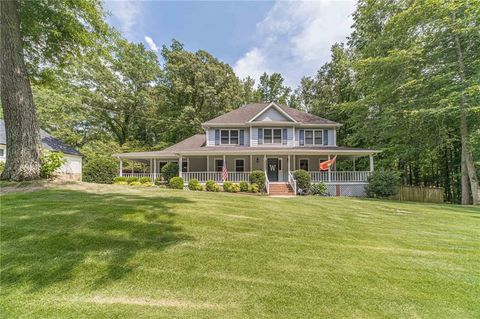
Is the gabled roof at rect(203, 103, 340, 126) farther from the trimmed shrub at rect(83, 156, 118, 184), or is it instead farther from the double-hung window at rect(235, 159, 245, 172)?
the trimmed shrub at rect(83, 156, 118, 184)

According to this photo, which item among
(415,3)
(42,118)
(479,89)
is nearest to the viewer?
(479,89)

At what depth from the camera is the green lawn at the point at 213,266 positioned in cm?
270

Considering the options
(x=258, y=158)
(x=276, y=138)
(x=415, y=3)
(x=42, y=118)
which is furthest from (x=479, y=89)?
(x=42, y=118)

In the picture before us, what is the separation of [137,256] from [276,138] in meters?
16.9

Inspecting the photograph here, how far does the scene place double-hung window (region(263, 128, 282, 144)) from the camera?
64.4ft

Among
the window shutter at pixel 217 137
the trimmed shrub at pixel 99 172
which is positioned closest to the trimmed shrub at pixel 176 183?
the window shutter at pixel 217 137

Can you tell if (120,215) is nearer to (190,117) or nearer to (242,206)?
(242,206)

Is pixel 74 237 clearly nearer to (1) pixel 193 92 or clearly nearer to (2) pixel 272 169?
(2) pixel 272 169

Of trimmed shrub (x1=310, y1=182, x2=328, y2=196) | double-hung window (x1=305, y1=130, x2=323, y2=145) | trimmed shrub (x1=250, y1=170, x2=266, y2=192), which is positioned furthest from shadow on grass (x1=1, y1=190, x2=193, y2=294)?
double-hung window (x1=305, y1=130, x2=323, y2=145)

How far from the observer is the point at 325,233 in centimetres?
545

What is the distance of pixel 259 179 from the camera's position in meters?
16.4

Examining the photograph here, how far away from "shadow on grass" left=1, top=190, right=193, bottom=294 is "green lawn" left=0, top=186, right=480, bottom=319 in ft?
0.07

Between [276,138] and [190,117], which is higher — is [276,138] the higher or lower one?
the lower one

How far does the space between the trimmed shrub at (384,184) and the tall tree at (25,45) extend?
17149 mm
